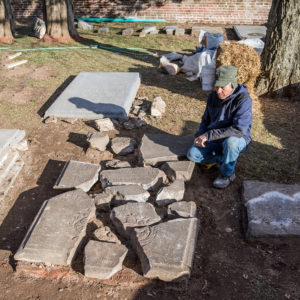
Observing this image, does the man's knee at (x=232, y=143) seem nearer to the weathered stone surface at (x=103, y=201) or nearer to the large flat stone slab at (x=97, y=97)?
the weathered stone surface at (x=103, y=201)

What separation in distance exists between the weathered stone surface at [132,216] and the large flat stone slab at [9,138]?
1960mm

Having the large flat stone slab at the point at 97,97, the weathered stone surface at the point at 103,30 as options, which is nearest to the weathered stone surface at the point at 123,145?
the large flat stone slab at the point at 97,97

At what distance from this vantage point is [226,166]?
4.00 m

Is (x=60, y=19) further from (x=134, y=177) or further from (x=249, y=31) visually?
(x=134, y=177)

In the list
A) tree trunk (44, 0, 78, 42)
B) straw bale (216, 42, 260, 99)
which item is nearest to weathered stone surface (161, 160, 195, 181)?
straw bale (216, 42, 260, 99)

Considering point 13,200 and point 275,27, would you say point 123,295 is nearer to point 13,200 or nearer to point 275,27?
point 13,200

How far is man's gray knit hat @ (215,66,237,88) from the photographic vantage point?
3639 millimetres

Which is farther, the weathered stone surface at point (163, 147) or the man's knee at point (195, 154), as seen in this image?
the weathered stone surface at point (163, 147)

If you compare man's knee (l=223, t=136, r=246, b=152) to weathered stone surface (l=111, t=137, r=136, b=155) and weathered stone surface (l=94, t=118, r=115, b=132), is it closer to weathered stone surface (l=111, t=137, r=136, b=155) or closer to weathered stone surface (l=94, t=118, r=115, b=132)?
weathered stone surface (l=111, t=137, r=136, b=155)

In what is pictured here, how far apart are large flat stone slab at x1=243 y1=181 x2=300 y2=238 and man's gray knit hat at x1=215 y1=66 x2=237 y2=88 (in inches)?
48.4

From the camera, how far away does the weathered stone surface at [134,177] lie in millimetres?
3926

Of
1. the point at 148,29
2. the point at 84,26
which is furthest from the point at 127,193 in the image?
the point at 84,26

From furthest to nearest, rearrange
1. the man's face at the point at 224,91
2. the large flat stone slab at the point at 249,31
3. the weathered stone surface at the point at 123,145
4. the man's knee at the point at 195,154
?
1. the large flat stone slab at the point at 249,31
2. the weathered stone surface at the point at 123,145
3. the man's knee at the point at 195,154
4. the man's face at the point at 224,91

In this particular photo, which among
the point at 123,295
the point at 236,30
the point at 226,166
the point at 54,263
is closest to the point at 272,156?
the point at 226,166
